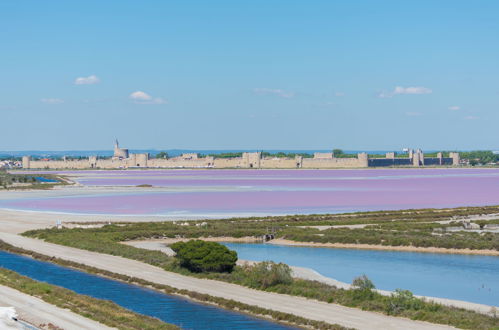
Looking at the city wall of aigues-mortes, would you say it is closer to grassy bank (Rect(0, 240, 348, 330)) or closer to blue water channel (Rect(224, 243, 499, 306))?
blue water channel (Rect(224, 243, 499, 306))

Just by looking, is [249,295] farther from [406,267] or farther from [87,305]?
[406,267]

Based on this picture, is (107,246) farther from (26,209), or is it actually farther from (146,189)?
(146,189)

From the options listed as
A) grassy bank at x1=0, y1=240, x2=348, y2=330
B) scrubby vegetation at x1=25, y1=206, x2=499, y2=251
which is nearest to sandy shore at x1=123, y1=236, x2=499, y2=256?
scrubby vegetation at x1=25, y1=206, x2=499, y2=251

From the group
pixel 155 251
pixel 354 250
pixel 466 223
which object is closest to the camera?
pixel 155 251

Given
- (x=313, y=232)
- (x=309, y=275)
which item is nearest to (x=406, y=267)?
(x=309, y=275)

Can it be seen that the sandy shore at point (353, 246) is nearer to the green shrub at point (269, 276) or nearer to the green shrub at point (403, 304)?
the green shrub at point (269, 276)

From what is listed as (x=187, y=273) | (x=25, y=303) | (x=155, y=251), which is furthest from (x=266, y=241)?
(x=25, y=303)

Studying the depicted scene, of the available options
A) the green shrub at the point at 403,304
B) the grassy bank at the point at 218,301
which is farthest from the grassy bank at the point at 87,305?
the green shrub at the point at 403,304
